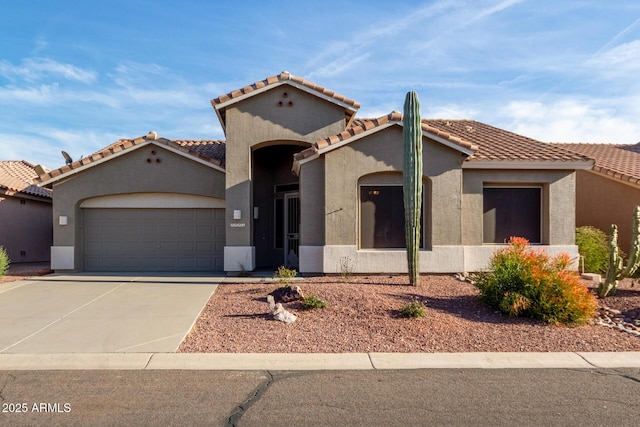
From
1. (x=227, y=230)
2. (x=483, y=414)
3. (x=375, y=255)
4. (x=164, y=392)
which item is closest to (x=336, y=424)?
(x=483, y=414)

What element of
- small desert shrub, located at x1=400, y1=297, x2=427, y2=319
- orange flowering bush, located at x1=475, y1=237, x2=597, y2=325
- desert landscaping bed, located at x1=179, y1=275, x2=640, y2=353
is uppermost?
orange flowering bush, located at x1=475, y1=237, x2=597, y2=325

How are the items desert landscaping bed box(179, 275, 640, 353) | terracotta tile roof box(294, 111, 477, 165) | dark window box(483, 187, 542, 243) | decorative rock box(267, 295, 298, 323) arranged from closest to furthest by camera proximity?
desert landscaping bed box(179, 275, 640, 353) < decorative rock box(267, 295, 298, 323) < terracotta tile roof box(294, 111, 477, 165) < dark window box(483, 187, 542, 243)

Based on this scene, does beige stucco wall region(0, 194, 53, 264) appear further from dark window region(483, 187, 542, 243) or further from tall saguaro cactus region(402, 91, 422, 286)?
dark window region(483, 187, 542, 243)

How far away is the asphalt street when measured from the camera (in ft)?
15.4

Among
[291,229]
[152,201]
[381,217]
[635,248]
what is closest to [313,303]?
[381,217]

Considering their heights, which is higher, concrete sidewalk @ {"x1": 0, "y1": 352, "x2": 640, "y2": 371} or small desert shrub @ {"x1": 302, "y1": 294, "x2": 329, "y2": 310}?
small desert shrub @ {"x1": 302, "y1": 294, "x2": 329, "y2": 310}

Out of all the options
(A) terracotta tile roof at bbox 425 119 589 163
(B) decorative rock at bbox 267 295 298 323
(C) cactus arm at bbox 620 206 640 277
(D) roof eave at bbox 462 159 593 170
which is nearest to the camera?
(B) decorative rock at bbox 267 295 298 323

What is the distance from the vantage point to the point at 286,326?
8102mm

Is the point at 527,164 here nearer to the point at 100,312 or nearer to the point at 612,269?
the point at 612,269

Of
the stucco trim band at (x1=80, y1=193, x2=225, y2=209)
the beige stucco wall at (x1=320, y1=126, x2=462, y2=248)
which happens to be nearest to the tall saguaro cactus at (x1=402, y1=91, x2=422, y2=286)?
the beige stucco wall at (x1=320, y1=126, x2=462, y2=248)

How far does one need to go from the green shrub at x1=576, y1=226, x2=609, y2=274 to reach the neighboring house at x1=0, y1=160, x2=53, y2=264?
19.4m

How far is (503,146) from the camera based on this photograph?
1448 centimetres

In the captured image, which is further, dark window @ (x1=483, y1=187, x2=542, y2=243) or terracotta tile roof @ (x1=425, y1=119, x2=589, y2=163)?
dark window @ (x1=483, y1=187, x2=542, y2=243)

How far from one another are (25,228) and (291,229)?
11277 mm
